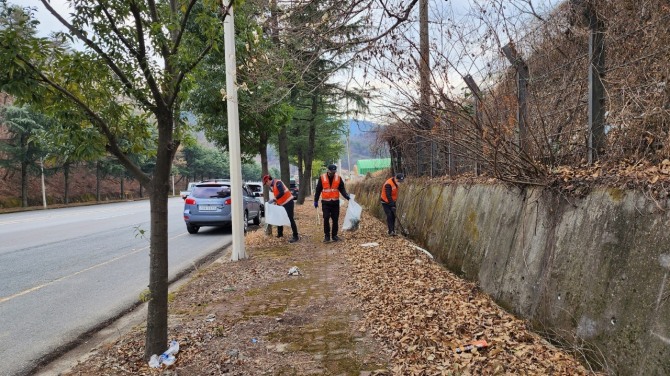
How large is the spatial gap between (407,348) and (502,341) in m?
0.83

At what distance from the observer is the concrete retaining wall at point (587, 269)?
2.77 metres

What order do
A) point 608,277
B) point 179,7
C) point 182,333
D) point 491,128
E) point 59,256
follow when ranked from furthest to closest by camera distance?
point 59,256 < point 491,128 < point 182,333 < point 179,7 < point 608,277

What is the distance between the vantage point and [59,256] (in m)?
9.37

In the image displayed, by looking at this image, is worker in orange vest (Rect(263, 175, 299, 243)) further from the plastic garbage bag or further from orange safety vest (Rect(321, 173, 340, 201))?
the plastic garbage bag

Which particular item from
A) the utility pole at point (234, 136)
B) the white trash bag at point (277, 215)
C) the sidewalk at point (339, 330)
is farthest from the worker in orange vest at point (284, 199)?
the sidewalk at point (339, 330)

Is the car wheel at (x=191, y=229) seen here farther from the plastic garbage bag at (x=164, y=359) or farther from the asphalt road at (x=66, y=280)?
the plastic garbage bag at (x=164, y=359)

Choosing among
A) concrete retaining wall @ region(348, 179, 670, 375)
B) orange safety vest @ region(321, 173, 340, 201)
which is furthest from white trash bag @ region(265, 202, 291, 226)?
concrete retaining wall @ region(348, 179, 670, 375)

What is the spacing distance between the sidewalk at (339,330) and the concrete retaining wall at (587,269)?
9.5 inches

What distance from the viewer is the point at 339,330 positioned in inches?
167

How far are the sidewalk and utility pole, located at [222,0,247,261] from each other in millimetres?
1165

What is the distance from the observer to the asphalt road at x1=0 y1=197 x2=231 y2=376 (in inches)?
187

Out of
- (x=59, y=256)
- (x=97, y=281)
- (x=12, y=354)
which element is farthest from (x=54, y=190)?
(x=12, y=354)

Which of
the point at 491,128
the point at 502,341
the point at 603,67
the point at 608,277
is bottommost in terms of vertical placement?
the point at 502,341

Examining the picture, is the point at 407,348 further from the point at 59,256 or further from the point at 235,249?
the point at 59,256
